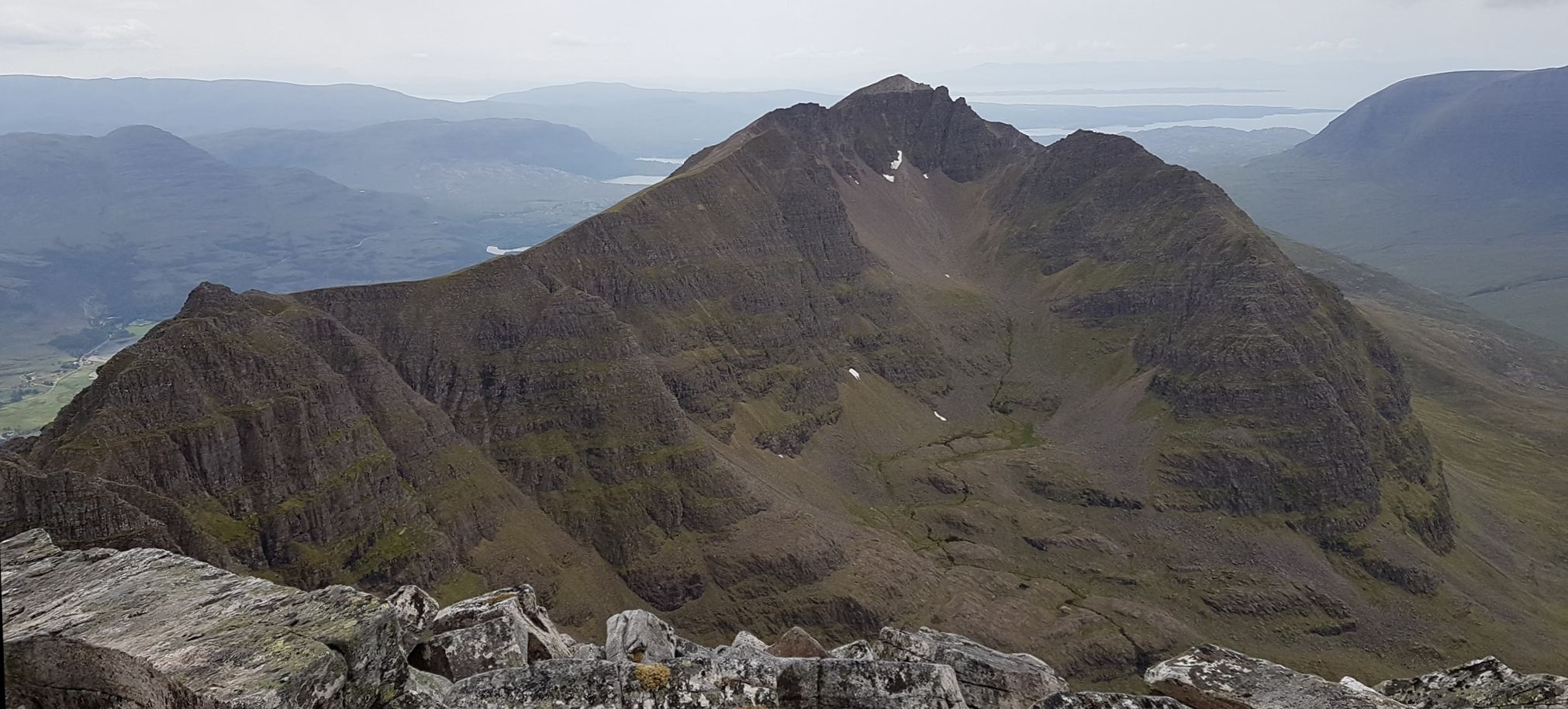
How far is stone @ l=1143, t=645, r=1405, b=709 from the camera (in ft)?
72.7

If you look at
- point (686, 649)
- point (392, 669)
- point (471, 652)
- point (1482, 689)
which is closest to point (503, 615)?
point (471, 652)

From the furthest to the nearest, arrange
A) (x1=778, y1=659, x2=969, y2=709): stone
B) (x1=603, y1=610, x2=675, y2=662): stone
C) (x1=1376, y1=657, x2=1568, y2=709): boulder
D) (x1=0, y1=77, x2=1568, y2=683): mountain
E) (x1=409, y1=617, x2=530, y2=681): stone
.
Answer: (x1=0, y1=77, x2=1568, y2=683): mountain
(x1=603, y1=610, x2=675, y2=662): stone
(x1=409, y1=617, x2=530, y2=681): stone
(x1=778, y1=659, x2=969, y2=709): stone
(x1=1376, y1=657, x2=1568, y2=709): boulder

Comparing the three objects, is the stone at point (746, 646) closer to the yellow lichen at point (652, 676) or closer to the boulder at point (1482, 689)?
the yellow lichen at point (652, 676)

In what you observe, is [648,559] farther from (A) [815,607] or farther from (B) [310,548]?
(B) [310,548]

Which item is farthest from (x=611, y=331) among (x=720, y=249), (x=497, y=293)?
(x=720, y=249)

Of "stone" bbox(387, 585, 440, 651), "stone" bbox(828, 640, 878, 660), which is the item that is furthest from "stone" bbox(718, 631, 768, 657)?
"stone" bbox(387, 585, 440, 651)

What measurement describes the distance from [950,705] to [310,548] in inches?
3565

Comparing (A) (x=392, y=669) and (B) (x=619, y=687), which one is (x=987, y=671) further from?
(A) (x=392, y=669)

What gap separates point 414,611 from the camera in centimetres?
2792

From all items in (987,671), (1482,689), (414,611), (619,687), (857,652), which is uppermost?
(619,687)

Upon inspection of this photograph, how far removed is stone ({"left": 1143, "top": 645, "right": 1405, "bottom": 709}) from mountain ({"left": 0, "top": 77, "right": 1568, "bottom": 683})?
81524mm

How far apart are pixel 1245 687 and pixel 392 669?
23116 millimetres

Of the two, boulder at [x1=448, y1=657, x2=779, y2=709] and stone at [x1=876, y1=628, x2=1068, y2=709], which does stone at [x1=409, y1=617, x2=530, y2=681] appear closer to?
boulder at [x1=448, y1=657, x2=779, y2=709]

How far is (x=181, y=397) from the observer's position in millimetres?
87750
